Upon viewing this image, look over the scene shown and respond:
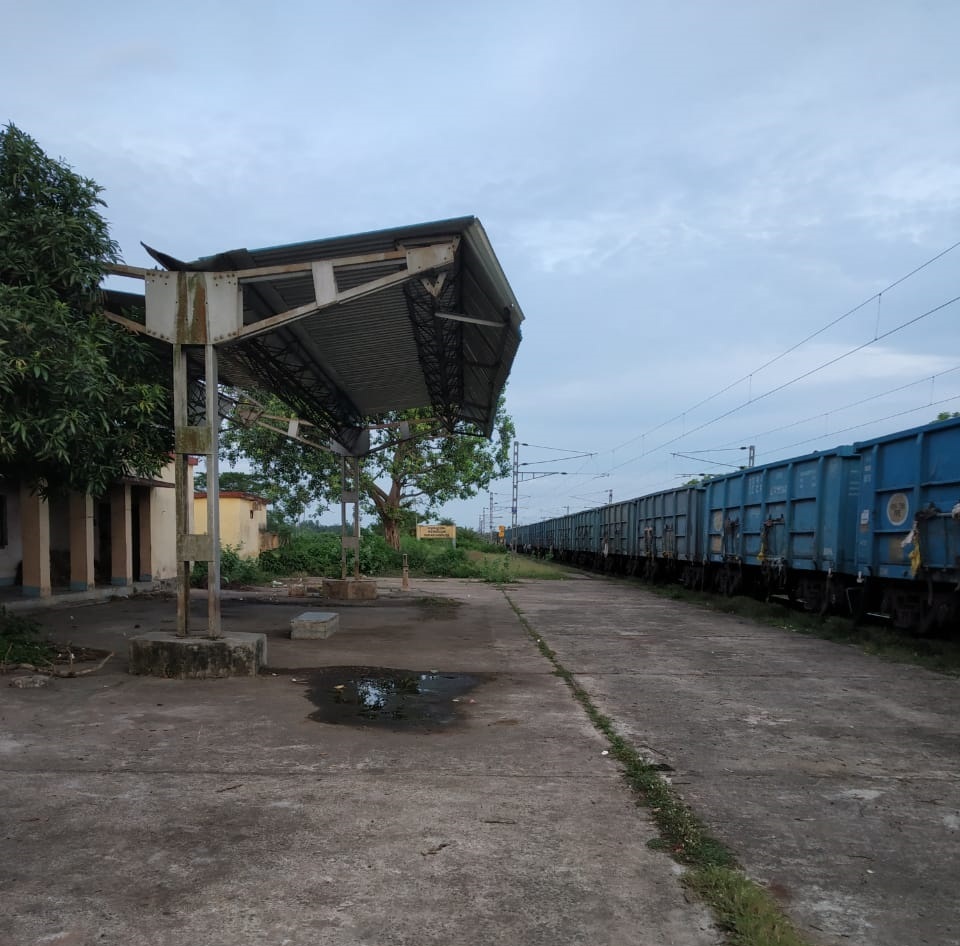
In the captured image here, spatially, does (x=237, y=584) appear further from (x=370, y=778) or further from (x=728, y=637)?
(x=370, y=778)

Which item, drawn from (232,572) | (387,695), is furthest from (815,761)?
(232,572)

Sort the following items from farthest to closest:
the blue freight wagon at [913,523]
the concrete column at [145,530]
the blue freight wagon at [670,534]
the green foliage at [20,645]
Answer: the blue freight wagon at [670,534], the concrete column at [145,530], the blue freight wagon at [913,523], the green foliage at [20,645]

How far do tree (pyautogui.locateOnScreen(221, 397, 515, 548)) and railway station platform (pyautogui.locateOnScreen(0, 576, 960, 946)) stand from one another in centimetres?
2327

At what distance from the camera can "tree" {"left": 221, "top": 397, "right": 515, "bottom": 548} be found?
31.2 metres

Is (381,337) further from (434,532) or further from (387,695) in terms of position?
(434,532)

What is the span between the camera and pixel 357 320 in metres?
11.5

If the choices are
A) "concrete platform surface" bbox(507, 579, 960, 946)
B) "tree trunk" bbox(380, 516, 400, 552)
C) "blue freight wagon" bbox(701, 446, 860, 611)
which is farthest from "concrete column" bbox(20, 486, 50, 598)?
"tree trunk" bbox(380, 516, 400, 552)

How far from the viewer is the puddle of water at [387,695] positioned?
623cm

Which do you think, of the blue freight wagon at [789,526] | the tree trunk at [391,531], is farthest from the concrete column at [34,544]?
the tree trunk at [391,531]

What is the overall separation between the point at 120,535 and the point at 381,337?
7.75 metres

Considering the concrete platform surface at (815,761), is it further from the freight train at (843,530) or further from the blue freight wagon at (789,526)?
the blue freight wagon at (789,526)

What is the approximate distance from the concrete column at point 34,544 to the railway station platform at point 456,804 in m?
5.91

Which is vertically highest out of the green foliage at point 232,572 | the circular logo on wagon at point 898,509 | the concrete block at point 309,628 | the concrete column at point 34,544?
the circular logo on wagon at point 898,509

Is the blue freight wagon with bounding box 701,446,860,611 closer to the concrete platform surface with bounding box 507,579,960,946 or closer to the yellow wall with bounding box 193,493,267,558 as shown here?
the concrete platform surface with bounding box 507,579,960,946
